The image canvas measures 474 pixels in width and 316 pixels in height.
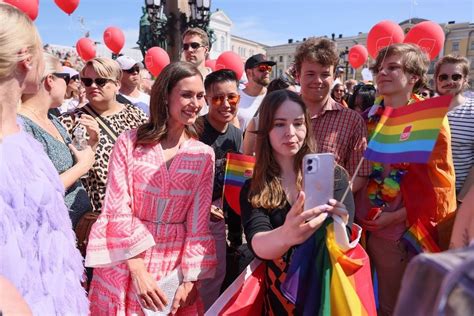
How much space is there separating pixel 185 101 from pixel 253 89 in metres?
2.44

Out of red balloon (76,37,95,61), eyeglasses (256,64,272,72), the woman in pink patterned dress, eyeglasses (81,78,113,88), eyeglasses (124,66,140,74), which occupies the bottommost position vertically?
the woman in pink patterned dress

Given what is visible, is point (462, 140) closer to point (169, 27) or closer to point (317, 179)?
point (317, 179)

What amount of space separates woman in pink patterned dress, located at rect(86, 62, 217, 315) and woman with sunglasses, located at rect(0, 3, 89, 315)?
16.7 inches

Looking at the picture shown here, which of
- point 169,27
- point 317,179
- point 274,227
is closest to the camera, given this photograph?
point 317,179

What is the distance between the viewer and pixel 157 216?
189 centimetres

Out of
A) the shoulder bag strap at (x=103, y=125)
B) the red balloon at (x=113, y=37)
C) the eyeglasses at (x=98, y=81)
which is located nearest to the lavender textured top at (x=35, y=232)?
the shoulder bag strap at (x=103, y=125)

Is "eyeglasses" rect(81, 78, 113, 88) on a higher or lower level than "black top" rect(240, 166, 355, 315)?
higher

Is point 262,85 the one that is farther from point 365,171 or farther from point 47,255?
point 47,255

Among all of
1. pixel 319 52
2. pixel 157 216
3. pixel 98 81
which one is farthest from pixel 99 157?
pixel 319 52

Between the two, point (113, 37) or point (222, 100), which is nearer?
point (222, 100)

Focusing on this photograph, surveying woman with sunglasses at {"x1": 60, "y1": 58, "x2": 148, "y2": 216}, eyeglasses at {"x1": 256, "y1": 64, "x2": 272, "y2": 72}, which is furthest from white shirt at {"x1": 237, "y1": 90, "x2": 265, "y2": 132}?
woman with sunglasses at {"x1": 60, "y1": 58, "x2": 148, "y2": 216}

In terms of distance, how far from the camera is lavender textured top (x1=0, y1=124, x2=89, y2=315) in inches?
45.1

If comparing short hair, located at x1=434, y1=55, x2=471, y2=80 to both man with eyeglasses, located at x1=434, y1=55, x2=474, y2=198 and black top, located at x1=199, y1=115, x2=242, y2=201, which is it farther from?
black top, located at x1=199, y1=115, x2=242, y2=201

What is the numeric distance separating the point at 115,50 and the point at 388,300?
8108mm
